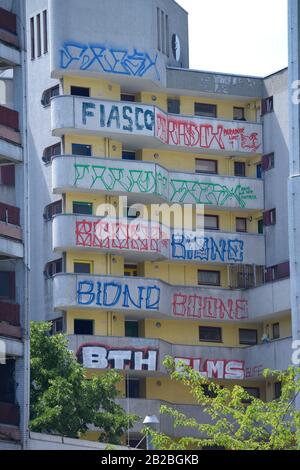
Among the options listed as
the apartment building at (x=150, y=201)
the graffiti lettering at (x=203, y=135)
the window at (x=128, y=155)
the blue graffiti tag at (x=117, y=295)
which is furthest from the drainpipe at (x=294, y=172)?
the window at (x=128, y=155)

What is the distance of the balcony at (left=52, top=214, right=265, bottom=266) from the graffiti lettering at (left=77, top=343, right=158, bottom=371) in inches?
195

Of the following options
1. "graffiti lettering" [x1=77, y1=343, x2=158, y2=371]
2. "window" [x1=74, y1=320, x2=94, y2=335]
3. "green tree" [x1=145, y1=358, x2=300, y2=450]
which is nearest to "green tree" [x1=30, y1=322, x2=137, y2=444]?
"graffiti lettering" [x1=77, y1=343, x2=158, y2=371]

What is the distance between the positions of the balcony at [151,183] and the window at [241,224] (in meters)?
1.47

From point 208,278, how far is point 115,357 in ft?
30.0

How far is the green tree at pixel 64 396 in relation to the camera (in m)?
78.1

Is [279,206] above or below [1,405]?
above

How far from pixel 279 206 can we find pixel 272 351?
26.1ft

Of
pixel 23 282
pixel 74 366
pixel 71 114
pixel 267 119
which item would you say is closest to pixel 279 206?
pixel 267 119

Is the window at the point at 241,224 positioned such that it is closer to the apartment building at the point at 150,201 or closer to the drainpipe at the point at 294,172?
the apartment building at the point at 150,201

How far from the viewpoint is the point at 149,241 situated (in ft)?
326

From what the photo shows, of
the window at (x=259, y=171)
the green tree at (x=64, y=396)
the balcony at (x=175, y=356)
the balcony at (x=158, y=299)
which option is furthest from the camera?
the window at (x=259, y=171)

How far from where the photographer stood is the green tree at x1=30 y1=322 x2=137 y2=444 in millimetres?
78125
